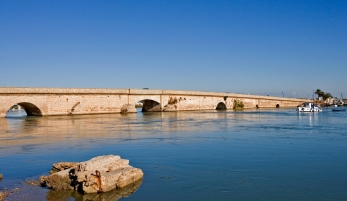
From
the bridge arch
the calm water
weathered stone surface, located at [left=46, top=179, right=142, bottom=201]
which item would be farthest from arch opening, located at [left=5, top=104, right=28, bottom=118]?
weathered stone surface, located at [left=46, top=179, right=142, bottom=201]

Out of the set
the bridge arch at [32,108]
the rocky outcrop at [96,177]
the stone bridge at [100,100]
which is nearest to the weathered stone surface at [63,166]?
the rocky outcrop at [96,177]

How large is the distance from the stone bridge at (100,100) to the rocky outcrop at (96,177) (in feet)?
87.1

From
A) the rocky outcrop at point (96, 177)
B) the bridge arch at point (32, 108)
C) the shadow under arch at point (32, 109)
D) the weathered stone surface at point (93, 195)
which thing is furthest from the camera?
the shadow under arch at point (32, 109)

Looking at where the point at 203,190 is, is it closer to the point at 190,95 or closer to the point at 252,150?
the point at 252,150

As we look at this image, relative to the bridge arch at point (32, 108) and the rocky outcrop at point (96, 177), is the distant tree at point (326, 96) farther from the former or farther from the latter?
the rocky outcrop at point (96, 177)

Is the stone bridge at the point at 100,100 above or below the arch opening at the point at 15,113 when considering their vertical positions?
above

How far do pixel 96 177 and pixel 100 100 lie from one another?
109ft

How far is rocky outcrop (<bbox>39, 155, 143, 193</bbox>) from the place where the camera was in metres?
7.34

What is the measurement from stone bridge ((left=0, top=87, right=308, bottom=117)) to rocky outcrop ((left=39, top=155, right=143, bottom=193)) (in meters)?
26.5

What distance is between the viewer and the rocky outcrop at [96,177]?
7336 mm

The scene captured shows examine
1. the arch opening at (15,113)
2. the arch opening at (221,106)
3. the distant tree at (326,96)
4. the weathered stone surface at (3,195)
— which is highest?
the distant tree at (326,96)

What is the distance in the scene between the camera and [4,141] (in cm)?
1587

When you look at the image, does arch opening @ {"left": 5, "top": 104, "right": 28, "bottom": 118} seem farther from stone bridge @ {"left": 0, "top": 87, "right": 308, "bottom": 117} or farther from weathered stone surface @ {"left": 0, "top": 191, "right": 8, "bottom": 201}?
weathered stone surface @ {"left": 0, "top": 191, "right": 8, "bottom": 201}

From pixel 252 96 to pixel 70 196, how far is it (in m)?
62.6
